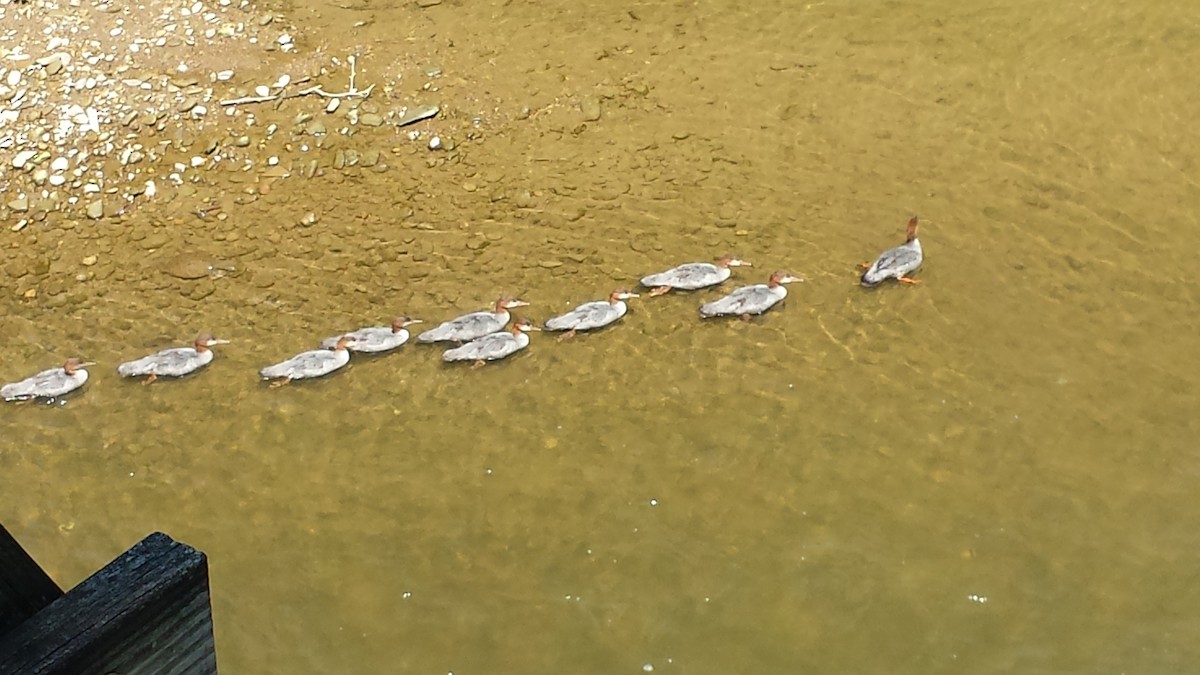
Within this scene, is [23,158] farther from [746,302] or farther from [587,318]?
[746,302]

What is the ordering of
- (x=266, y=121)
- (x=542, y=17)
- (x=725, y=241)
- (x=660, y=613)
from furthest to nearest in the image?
(x=542, y=17) → (x=266, y=121) → (x=725, y=241) → (x=660, y=613)

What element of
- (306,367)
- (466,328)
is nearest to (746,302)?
(466,328)

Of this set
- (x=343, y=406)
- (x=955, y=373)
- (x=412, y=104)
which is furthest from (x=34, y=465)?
(x=955, y=373)

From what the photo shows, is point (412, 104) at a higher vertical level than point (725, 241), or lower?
higher

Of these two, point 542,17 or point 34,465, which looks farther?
point 542,17

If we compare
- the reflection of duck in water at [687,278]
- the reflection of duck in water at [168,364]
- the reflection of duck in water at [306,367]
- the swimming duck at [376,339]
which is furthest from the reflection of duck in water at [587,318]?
the reflection of duck in water at [168,364]

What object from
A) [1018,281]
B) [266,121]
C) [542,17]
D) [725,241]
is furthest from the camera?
[542,17]

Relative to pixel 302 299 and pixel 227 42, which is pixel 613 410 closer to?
pixel 302 299
